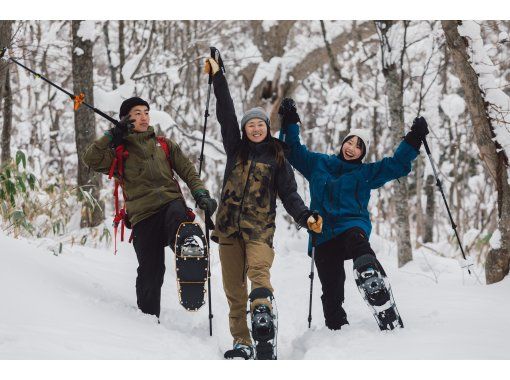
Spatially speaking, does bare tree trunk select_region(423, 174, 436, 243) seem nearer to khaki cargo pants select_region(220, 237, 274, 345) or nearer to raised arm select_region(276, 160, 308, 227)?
raised arm select_region(276, 160, 308, 227)

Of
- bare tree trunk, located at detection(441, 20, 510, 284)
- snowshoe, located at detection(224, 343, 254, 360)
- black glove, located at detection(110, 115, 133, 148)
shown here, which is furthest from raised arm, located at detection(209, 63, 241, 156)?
bare tree trunk, located at detection(441, 20, 510, 284)

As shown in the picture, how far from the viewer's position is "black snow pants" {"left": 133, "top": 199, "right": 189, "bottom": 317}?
402 centimetres

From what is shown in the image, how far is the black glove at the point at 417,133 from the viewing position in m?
4.00

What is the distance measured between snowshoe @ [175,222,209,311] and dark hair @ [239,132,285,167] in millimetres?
668

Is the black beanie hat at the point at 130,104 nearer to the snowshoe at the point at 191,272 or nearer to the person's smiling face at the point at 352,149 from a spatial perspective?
the snowshoe at the point at 191,272

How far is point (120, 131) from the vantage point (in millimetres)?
3883

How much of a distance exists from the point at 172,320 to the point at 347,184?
69.8 inches

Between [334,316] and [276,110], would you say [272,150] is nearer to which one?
[334,316]

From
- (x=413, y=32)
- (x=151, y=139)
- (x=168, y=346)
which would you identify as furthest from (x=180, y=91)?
(x=168, y=346)

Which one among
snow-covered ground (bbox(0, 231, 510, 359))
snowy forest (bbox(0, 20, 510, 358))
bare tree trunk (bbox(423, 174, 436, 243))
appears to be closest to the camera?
snow-covered ground (bbox(0, 231, 510, 359))

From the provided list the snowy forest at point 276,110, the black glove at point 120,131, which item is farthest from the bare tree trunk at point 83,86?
the black glove at point 120,131

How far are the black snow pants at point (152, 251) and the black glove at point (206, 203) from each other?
6.3 inches

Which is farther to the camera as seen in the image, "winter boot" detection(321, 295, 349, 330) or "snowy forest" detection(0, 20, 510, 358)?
"snowy forest" detection(0, 20, 510, 358)

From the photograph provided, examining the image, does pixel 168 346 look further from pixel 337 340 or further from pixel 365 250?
pixel 365 250
